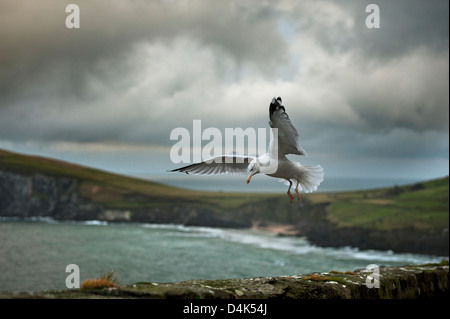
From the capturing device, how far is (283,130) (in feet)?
35.3

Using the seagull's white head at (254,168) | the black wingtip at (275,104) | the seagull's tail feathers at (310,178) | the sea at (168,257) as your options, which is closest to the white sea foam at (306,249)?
the sea at (168,257)

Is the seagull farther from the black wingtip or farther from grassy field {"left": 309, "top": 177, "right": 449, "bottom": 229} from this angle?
grassy field {"left": 309, "top": 177, "right": 449, "bottom": 229}

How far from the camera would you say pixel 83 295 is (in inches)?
204

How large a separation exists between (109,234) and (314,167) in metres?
199

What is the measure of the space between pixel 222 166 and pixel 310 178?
2911mm

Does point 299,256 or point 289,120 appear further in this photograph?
point 299,256

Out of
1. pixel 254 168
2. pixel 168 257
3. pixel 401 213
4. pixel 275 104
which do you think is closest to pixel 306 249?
pixel 401 213

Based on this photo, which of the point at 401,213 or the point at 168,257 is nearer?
the point at 168,257

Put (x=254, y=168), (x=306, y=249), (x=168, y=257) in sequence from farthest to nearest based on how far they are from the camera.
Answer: (x=306, y=249) → (x=168, y=257) → (x=254, y=168)

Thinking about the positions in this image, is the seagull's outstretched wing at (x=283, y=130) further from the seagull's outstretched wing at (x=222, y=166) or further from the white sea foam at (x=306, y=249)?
the white sea foam at (x=306, y=249)

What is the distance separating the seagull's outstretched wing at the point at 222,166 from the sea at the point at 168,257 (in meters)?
85.2

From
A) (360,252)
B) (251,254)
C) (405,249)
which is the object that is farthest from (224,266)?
(405,249)

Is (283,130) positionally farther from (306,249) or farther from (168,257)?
(306,249)

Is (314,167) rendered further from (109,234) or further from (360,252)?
(109,234)
